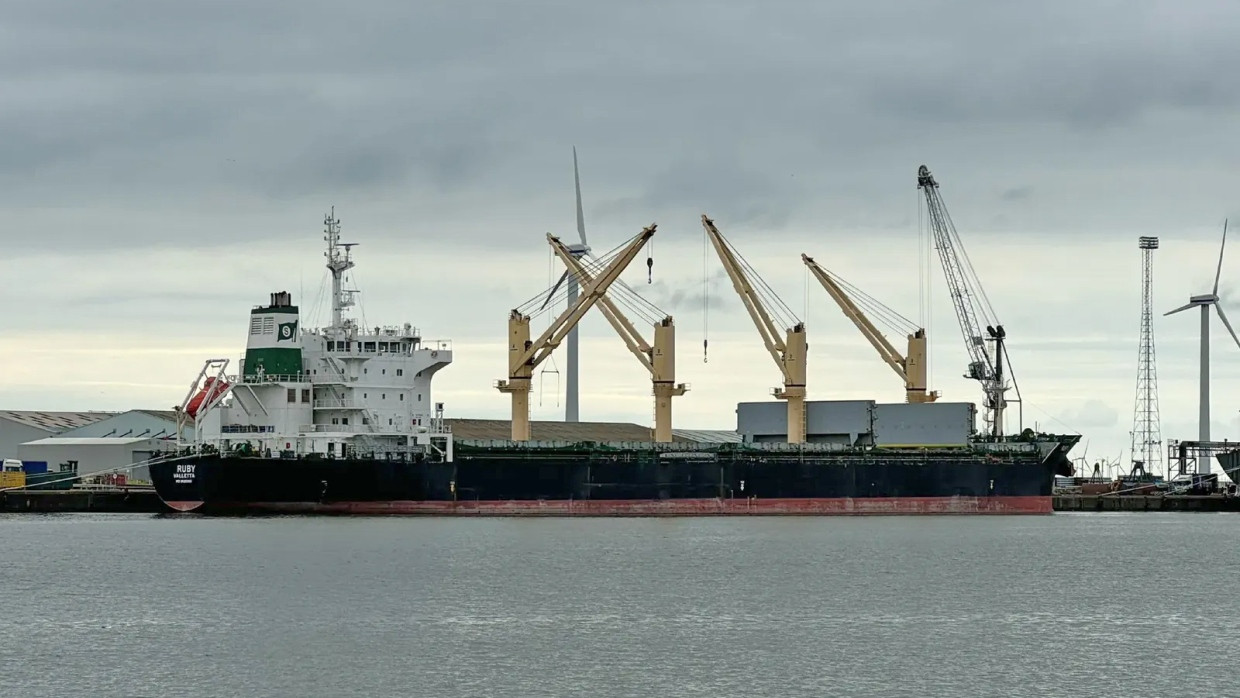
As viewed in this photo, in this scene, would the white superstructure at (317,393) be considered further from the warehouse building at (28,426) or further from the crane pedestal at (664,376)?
the warehouse building at (28,426)

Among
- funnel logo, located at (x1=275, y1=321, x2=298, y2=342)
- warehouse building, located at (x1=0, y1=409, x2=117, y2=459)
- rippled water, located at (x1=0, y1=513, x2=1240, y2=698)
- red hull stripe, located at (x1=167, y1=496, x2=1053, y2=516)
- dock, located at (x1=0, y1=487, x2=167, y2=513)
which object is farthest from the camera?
warehouse building, located at (x1=0, y1=409, x2=117, y2=459)

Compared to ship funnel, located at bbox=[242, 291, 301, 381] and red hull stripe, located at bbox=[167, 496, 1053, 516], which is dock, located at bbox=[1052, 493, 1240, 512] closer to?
red hull stripe, located at bbox=[167, 496, 1053, 516]

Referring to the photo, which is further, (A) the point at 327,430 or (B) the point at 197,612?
(A) the point at 327,430

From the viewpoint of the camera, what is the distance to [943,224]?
336 ft

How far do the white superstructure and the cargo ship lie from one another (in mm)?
59

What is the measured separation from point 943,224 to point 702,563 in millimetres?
52441

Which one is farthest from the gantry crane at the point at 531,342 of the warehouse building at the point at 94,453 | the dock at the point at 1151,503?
the dock at the point at 1151,503

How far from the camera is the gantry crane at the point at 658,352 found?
269 feet

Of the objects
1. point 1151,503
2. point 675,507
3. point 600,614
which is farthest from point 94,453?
point 1151,503

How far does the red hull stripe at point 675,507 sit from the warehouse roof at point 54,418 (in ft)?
114

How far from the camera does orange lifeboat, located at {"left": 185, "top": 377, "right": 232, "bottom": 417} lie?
243 ft

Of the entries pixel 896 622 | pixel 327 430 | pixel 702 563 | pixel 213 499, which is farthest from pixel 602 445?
pixel 896 622

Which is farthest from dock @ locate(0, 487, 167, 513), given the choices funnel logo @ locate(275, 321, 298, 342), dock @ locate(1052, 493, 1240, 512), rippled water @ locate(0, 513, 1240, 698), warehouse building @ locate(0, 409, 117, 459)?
dock @ locate(1052, 493, 1240, 512)

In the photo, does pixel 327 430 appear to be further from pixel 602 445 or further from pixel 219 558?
pixel 219 558
